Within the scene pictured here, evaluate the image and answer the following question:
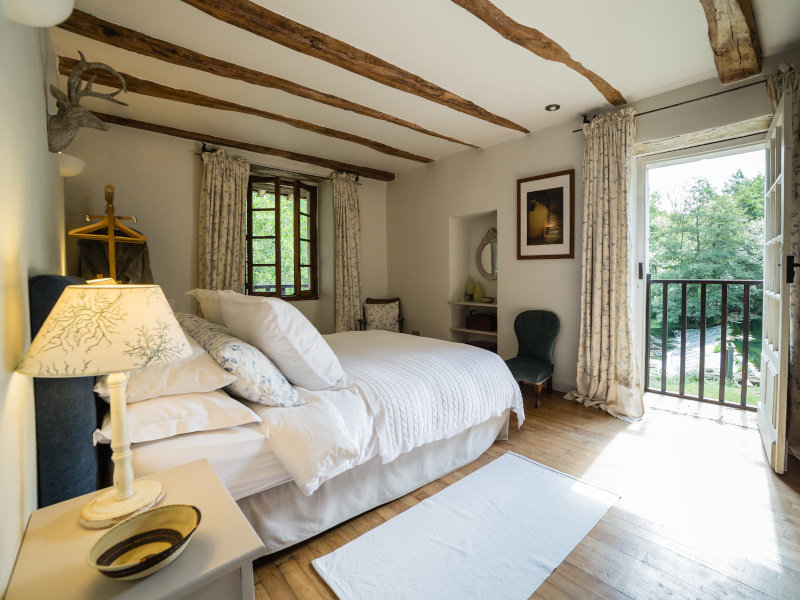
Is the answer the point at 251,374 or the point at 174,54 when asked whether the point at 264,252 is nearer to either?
the point at 174,54

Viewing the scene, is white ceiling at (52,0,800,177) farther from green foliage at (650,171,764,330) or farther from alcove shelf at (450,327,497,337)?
alcove shelf at (450,327,497,337)

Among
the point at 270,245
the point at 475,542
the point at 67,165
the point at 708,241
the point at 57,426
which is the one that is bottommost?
the point at 475,542

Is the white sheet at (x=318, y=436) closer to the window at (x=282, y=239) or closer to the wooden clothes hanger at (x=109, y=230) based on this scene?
the wooden clothes hanger at (x=109, y=230)

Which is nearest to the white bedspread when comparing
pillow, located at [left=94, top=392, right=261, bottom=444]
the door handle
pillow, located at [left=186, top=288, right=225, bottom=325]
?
pillow, located at [left=94, top=392, right=261, bottom=444]

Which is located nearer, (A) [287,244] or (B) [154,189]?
(B) [154,189]

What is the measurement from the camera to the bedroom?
1.22 meters

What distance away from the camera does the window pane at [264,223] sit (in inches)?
173

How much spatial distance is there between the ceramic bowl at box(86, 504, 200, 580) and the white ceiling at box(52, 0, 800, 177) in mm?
2367

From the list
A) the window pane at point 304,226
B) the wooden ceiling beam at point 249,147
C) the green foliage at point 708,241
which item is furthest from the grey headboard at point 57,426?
the green foliage at point 708,241

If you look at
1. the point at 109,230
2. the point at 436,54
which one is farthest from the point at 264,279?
the point at 436,54

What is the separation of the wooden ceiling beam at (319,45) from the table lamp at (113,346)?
72.4 inches

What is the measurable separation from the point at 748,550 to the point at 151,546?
2232 millimetres

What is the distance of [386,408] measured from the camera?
1.87 m

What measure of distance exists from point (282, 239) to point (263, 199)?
0.50 m
